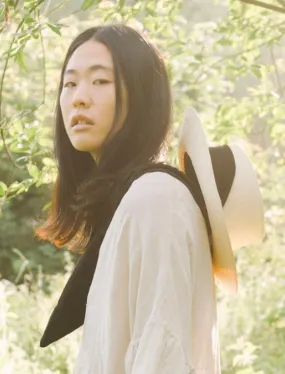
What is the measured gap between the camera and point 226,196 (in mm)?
1740

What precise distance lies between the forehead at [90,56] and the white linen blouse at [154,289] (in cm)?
34

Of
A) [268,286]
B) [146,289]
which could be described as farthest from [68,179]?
[268,286]

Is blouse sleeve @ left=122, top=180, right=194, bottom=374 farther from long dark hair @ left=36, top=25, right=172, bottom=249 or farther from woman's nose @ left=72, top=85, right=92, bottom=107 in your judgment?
woman's nose @ left=72, top=85, right=92, bottom=107

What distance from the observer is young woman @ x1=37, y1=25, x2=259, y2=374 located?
1527mm

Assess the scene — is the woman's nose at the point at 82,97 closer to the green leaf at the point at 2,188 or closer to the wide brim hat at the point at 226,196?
the wide brim hat at the point at 226,196

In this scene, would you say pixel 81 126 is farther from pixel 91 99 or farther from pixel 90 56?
pixel 90 56

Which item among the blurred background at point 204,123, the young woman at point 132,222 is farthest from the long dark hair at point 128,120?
the blurred background at point 204,123

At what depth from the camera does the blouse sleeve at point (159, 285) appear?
1.50 m

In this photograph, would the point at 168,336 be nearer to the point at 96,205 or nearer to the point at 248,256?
the point at 96,205

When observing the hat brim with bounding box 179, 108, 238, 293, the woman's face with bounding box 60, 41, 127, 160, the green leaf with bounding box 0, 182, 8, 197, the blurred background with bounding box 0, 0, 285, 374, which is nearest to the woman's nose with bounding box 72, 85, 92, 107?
the woman's face with bounding box 60, 41, 127, 160

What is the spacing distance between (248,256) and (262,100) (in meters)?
3.35

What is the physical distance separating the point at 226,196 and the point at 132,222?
270 mm

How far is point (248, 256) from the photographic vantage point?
809cm

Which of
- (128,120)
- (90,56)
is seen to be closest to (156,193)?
(128,120)
